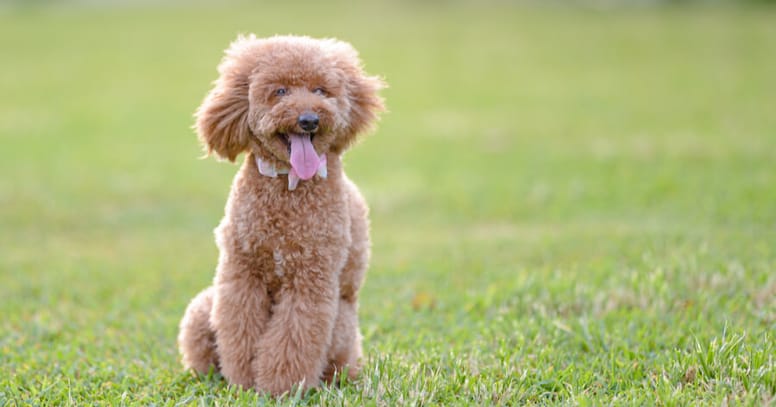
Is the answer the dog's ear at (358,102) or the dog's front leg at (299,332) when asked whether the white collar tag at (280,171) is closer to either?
the dog's ear at (358,102)

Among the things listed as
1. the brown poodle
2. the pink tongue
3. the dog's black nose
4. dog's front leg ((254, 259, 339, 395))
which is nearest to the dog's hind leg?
the brown poodle

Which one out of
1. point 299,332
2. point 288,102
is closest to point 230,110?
point 288,102

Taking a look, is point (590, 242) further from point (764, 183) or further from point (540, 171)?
point (540, 171)

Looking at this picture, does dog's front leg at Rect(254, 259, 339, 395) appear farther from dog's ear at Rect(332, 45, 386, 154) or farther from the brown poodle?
dog's ear at Rect(332, 45, 386, 154)

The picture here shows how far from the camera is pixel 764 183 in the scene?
9.46 metres

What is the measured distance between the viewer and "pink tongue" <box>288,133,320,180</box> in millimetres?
3715

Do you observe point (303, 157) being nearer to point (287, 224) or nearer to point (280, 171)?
point (280, 171)

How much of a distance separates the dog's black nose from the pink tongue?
0.11 metres

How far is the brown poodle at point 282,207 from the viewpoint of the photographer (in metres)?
3.82

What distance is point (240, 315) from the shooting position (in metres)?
4.01

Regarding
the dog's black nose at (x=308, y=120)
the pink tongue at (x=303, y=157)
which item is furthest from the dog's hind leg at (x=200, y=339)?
the dog's black nose at (x=308, y=120)

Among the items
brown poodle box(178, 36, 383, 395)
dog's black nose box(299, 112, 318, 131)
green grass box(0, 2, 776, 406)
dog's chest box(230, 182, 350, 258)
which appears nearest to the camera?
dog's black nose box(299, 112, 318, 131)

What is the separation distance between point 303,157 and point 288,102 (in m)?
0.26

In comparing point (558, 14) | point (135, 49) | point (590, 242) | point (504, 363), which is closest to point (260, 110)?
point (504, 363)
